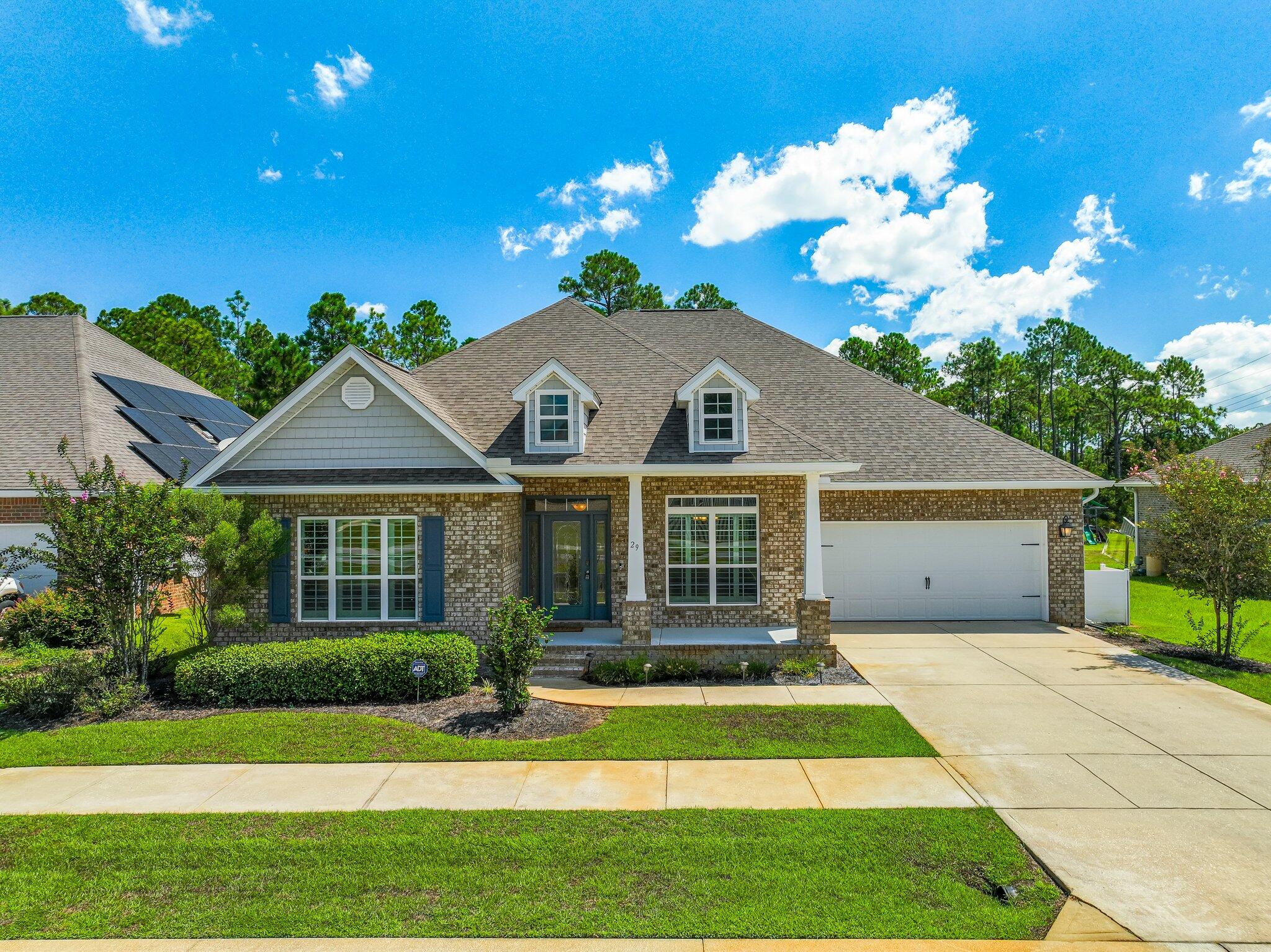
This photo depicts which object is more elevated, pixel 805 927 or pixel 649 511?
pixel 649 511

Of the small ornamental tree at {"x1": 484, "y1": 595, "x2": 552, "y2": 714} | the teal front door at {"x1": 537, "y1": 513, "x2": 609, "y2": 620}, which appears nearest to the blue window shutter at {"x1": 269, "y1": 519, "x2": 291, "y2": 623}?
the teal front door at {"x1": 537, "y1": 513, "x2": 609, "y2": 620}

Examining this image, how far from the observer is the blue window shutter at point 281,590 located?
39.3ft

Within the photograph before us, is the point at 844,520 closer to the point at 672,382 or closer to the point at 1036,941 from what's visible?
the point at 672,382

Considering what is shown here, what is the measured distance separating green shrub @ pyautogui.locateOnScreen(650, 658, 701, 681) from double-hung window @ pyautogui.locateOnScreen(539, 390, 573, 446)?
4451mm

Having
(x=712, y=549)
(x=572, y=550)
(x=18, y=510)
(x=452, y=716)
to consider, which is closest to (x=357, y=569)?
(x=572, y=550)

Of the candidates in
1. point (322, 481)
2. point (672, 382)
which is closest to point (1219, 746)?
point (672, 382)

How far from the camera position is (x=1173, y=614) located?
16.7 meters

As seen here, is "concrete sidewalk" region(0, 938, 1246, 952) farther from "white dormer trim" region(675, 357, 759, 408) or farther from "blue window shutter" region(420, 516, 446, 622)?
"white dormer trim" region(675, 357, 759, 408)

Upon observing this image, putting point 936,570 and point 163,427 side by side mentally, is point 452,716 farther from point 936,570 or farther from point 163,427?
point 163,427

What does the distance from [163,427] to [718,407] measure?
15832 millimetres

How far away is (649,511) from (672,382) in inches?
114

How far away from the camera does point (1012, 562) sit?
15.6 m

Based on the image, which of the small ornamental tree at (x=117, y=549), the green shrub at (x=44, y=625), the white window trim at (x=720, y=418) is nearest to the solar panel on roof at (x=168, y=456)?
the green shrub at (x=44, y=625)

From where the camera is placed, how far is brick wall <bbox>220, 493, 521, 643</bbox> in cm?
1188
